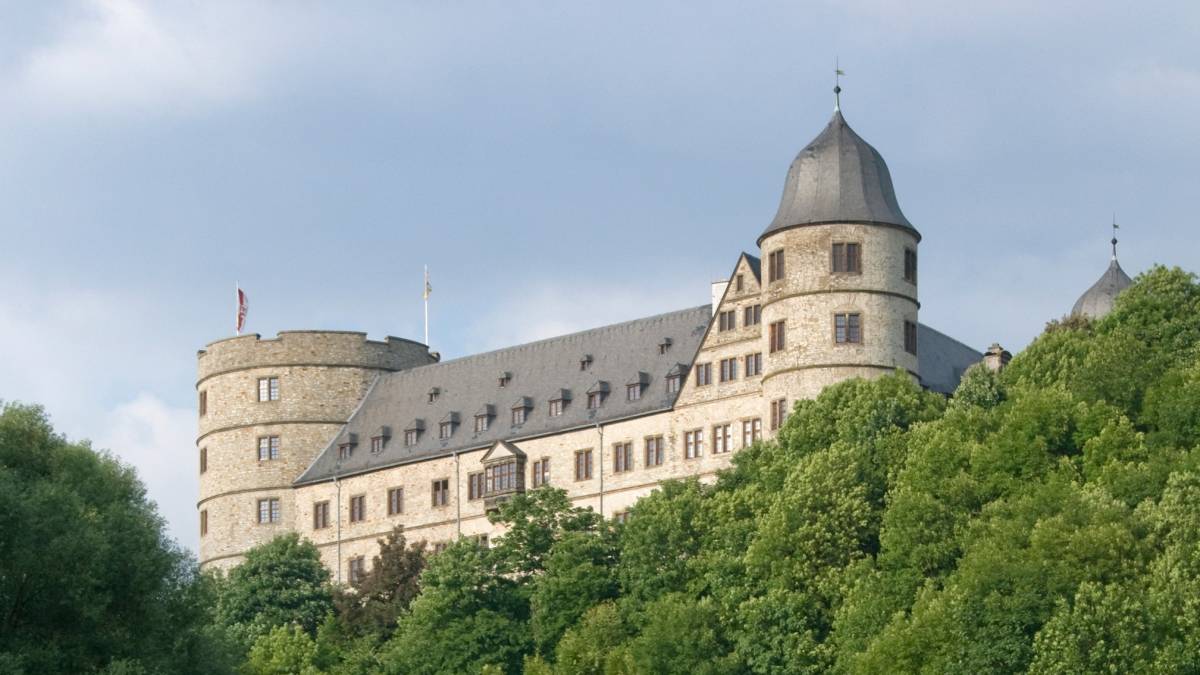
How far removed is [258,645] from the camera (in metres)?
113

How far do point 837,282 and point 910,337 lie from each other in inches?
144

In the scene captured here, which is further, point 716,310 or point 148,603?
point 716,310

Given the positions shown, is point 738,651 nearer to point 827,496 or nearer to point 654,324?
point 827,496

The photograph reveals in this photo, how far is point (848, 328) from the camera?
110250 mm

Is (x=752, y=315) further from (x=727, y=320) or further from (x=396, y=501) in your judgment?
(x=396, y=501)

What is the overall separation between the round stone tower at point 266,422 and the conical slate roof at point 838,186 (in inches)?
984

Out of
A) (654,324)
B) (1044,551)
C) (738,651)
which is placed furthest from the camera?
(654,324)

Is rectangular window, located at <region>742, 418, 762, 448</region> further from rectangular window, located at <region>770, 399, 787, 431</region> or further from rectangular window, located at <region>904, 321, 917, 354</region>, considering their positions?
rectangular window, located at <region>904, 321, 917, 354</region>

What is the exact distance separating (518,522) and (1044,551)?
81.6ft

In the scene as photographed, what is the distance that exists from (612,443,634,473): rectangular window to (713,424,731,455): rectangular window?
14.5 ft

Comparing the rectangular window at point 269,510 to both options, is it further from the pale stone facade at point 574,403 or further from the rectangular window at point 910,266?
the rectangular window at point 910,266

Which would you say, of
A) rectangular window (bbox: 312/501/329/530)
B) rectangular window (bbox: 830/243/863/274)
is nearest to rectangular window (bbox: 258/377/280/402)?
rectangular window (bbox: 312/501/329/530)

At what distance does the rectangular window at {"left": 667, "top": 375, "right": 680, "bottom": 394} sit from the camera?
11660 centimetres

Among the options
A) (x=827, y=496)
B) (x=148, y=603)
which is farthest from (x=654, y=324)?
(x=148, y=603)
